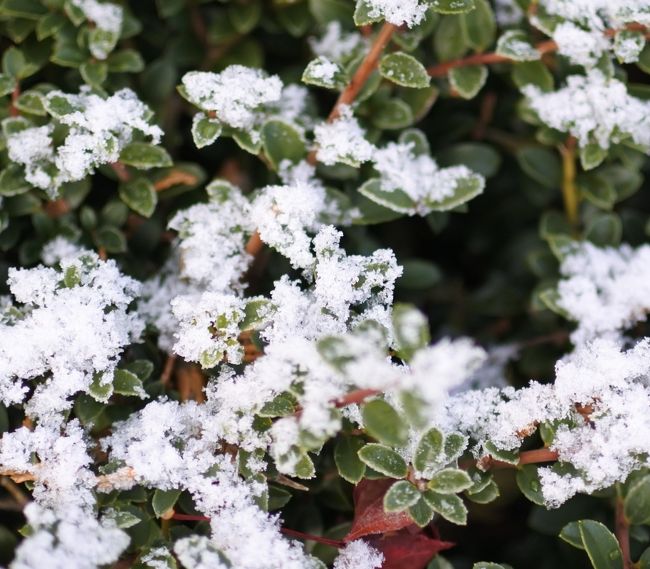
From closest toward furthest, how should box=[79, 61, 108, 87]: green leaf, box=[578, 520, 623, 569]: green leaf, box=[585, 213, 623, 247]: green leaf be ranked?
box=[578, 520, 623, 569]: green leaf → box=[79, 61, 108, 87]: green leaf → box=[585, 213, 623, 247]: green leaf

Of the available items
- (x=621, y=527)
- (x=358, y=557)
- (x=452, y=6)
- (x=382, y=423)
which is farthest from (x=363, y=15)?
(x=621, y=527)

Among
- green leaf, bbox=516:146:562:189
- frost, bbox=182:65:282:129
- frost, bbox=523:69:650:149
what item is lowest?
green leaf, bbox=516:146:562:189

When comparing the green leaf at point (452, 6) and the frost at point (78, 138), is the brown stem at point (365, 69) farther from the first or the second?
the frost at point (78, 138)

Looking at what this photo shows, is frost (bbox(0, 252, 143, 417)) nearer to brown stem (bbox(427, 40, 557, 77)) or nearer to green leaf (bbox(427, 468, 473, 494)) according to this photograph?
green leaf (bbox(427, 468, 473, 494))

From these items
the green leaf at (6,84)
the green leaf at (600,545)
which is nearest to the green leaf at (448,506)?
the green leaf at (600,545)

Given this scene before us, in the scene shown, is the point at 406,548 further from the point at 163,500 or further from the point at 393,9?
the point at 393,9

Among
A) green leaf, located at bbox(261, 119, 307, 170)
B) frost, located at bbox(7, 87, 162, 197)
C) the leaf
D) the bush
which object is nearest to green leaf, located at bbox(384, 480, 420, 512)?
the bush
